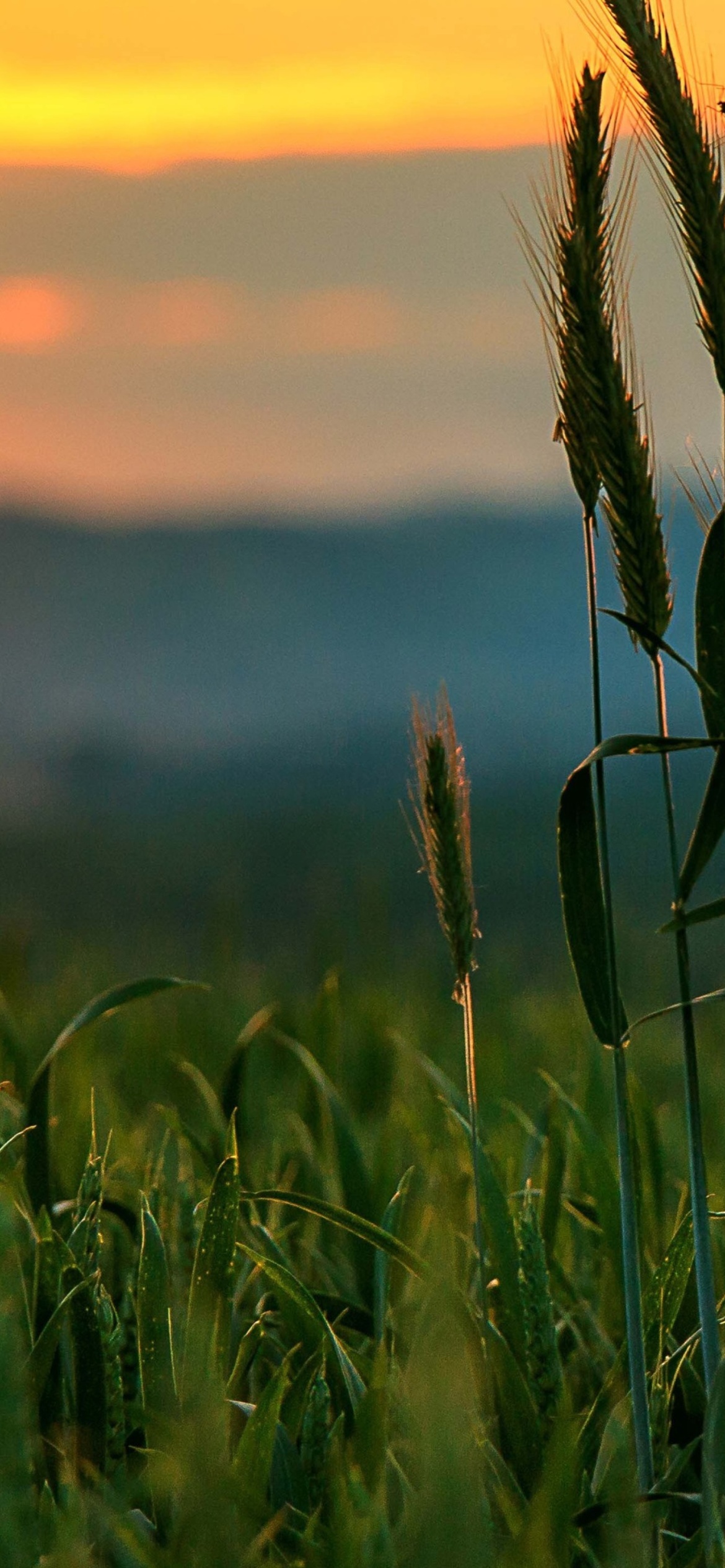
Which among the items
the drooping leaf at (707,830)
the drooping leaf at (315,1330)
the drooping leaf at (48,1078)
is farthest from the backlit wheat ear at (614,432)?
the drooping leaf at (315,1330)

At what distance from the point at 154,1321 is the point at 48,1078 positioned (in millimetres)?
307

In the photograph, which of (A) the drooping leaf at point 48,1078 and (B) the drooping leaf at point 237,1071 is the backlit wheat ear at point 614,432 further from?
(B) the drooping leaf at point 237,1071

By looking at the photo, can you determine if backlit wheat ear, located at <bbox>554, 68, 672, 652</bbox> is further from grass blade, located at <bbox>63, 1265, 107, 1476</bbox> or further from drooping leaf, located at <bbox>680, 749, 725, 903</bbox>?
grass blade, located at <bbox>63, 1265, 107, 1476</bbox>

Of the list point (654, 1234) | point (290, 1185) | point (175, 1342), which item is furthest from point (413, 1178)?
point (175, 1342)

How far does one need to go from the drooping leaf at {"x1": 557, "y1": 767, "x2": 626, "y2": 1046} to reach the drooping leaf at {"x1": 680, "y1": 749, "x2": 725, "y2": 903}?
77 millimetres

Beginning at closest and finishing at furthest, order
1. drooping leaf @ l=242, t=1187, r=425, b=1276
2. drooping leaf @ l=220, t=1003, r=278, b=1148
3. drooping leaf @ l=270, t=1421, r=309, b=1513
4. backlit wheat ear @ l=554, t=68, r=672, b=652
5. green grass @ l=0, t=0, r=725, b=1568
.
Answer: green grass @ l=0, t=0, r=725, b=1568, backlit wheat ear @ l=554, t=68, r=672, b=652, drooping leaf @ l=270, t=1421, r=309, b=1513, drooping leaf @ l=242, t=1187, r=425, b=1276, drooping leaf @ l=220, t=1003, r=278, b=1148

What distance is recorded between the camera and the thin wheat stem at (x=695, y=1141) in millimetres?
1015

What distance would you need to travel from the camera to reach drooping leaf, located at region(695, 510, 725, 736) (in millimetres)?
1083

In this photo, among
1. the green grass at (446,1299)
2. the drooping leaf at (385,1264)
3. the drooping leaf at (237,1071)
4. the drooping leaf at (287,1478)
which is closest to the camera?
the green grass at (446,1299)

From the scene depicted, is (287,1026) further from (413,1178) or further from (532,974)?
(532,974)

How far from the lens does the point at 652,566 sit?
3.44 feet

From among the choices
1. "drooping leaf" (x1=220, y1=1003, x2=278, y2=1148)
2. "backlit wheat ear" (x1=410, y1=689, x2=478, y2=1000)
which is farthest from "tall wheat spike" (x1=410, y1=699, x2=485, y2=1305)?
"drooping leaf" (x1=220, y1=1003, x2=278, y2=1148)

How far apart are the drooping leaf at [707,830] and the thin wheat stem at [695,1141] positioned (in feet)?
0.06

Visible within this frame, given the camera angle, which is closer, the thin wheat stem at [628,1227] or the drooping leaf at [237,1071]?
the thin wheat stem at [628,1227]
